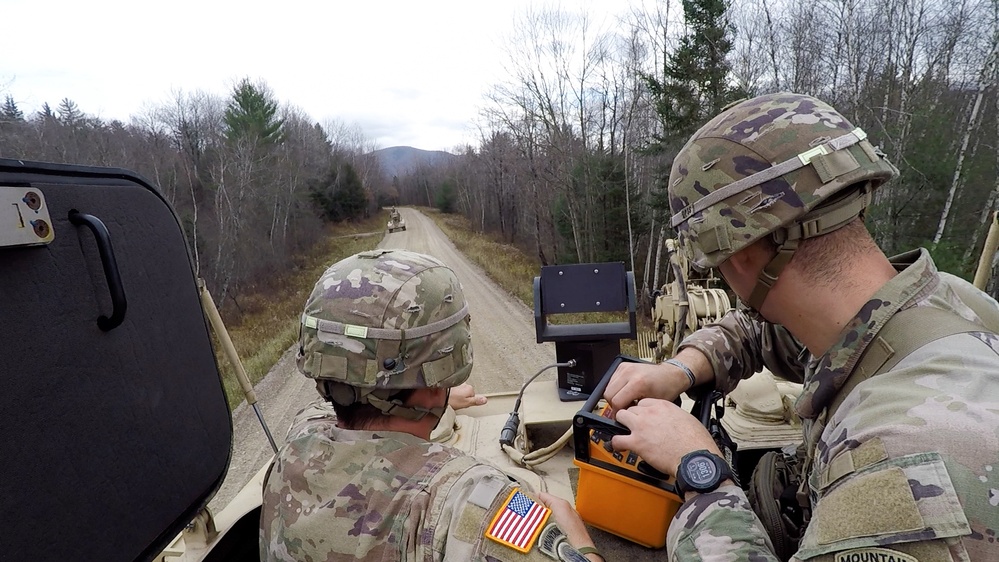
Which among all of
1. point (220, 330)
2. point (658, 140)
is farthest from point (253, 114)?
point (220, 330)

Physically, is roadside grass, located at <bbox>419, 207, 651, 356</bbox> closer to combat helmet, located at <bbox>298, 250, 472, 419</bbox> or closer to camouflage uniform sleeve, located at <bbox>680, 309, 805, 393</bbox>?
camouflage uniform sleeve, located at <bbox>680, 309, 805, 393</bbox>

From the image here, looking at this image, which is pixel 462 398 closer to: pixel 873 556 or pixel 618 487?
pixel 618 487

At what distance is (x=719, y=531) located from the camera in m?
1.46

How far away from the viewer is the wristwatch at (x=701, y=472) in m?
1.57

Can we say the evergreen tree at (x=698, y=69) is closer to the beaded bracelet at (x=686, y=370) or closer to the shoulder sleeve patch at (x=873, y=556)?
the beaded bracelet at (x=686, y=370)

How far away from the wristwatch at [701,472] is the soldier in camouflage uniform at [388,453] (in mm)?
380

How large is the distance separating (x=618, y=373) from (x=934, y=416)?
1.24 m

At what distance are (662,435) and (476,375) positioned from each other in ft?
27.3

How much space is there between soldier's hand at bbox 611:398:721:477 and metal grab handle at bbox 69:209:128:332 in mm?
1559

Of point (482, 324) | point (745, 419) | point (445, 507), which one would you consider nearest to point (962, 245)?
point (482, 324)

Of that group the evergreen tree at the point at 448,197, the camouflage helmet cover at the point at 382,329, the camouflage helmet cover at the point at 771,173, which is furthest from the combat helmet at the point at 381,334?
the evergreen tree at the point at 448,197

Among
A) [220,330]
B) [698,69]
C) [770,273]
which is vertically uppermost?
[698,69]

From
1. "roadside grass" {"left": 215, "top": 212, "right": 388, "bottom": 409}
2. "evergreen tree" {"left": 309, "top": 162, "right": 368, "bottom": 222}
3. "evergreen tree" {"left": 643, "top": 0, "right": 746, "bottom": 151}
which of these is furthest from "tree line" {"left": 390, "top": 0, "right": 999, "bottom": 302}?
"evergreen tree" {"left": 309, "top": 162, "right": 368, "bottom": 222}

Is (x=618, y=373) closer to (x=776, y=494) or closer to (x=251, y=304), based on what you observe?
(x=776, y=494)
